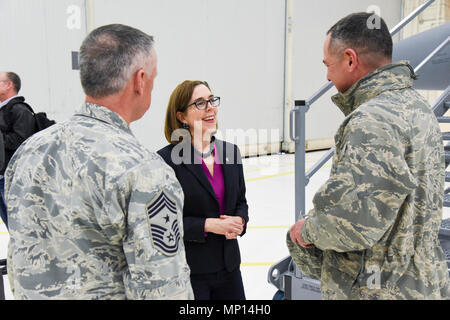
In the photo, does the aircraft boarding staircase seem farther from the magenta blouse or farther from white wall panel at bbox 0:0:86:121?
white wall panel at bbox 0:0:86:121

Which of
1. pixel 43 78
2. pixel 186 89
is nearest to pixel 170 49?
pixel 43 78

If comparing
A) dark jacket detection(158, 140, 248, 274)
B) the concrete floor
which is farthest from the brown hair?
the concrete floor

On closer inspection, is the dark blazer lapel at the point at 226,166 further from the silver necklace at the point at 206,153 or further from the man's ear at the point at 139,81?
the man's ear at the point at 139,81

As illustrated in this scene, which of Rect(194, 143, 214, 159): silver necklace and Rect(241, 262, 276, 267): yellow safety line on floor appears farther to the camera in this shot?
Rect(241, 262, 276, 267): yellow safety line on floor

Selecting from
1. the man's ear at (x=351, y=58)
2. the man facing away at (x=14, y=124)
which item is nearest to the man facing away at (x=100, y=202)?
the man's ear at (x=351, y=58)

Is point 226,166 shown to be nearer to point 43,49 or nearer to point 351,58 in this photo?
point 351,58

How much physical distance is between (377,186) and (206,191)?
109cm

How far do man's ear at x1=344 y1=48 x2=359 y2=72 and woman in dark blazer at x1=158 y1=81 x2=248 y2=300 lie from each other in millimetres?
1032

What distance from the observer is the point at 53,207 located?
127 centimetres

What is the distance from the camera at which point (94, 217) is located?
1.23m

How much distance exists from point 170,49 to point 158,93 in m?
1.07

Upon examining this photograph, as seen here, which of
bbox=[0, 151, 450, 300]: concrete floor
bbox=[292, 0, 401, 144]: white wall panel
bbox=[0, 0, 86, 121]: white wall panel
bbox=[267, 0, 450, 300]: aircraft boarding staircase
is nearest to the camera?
bbox=[267, 0, 450, 300]: aircraft boarding staircase

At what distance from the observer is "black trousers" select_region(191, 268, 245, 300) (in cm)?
229

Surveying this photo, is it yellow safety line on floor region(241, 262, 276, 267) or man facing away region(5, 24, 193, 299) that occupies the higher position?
man facing away region(5, 24, 193, 299)
